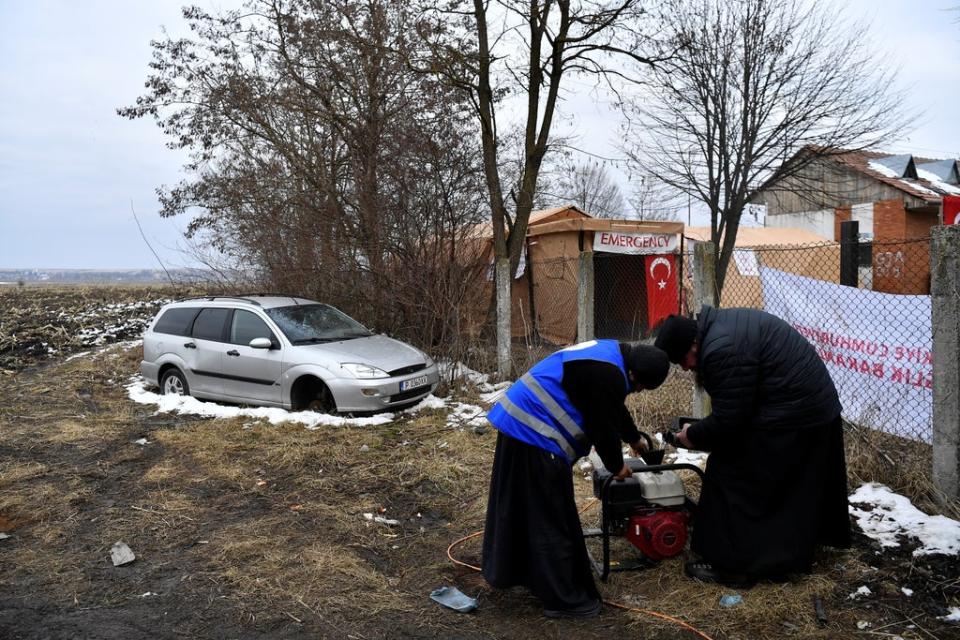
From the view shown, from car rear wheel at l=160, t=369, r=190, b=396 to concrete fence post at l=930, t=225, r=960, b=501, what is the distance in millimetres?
8445

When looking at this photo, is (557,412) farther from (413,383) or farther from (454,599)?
(413,383)

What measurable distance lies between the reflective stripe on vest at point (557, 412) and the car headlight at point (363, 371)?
451 centimetres

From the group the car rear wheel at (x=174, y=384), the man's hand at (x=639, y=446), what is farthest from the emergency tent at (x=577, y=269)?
the man's hand at (x=639, y=446)

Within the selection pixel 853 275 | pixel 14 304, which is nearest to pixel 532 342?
pixel 853 275

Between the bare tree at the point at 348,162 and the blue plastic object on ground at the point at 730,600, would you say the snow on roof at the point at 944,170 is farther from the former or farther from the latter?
the blue plastic object on ground at the point at 730,600

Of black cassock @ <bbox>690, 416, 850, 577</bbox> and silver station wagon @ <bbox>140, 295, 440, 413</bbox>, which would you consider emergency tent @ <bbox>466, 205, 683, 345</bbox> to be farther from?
black cassock @ <bbox>690, 416, 850, 577</bbox>

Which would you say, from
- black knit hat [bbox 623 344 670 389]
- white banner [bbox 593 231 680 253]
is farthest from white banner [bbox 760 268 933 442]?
white banner [bbox 593 231 680 253]

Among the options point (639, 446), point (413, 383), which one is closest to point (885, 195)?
point (413, 383)

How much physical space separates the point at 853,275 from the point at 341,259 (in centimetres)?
702

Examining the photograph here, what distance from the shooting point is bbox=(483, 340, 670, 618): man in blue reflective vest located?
3.38m

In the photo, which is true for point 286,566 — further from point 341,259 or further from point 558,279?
point 558,279

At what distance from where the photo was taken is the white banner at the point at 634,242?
11719 mm

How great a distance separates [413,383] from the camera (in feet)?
26.6

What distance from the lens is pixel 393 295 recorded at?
33.0 ft
